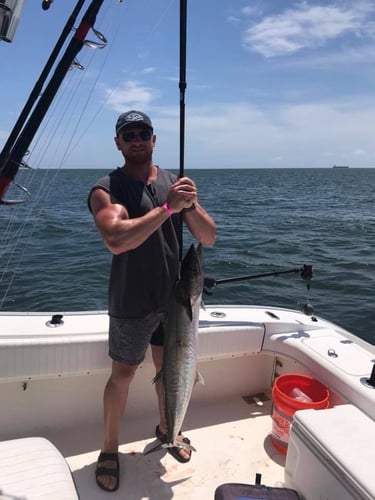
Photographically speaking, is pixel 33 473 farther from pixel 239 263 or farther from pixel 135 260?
pixel 239 263

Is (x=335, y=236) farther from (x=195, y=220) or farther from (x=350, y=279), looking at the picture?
(x=195, y=220)

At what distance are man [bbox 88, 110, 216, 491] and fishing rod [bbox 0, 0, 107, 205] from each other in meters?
0.49

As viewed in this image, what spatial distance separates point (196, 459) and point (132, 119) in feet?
7.99

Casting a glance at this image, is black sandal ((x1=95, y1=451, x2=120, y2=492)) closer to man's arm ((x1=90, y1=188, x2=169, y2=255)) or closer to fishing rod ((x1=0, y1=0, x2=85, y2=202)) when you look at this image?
man's arm ((x1=90, y1=188, x2=169, y2=255))

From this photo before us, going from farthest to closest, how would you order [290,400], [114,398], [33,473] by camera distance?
[290,400] → [114,398] → [33,473]

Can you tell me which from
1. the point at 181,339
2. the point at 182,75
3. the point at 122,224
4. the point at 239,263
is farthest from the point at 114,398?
the point at 239,263

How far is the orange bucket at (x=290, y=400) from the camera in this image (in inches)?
117

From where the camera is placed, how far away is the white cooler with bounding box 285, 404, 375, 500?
1.94 meters

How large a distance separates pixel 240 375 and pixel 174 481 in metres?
1.19

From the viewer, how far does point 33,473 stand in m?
1.94

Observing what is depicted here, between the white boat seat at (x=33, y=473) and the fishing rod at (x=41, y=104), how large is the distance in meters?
1.23

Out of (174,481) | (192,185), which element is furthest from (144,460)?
(192,185)

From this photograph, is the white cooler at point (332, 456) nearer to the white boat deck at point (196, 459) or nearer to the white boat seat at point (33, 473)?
the white boat deck at point (196, 459)

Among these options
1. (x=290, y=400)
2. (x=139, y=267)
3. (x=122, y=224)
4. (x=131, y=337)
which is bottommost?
(x=290, y=400)
